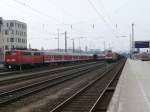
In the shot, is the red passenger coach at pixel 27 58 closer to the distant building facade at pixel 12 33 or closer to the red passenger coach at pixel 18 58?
the red passenger coach at pixel 18 58

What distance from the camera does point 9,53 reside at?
4656 centimetres

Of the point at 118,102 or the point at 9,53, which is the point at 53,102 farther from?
the point at 9,53

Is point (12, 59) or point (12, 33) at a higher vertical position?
point (12, 33)

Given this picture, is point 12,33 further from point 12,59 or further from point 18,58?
point 18,58

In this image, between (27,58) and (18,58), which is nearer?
(18,58)

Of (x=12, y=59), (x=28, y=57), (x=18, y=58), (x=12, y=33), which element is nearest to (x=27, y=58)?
(x=28, y=57)

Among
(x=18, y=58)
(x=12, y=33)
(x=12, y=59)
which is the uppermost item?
(x=12, y=33)

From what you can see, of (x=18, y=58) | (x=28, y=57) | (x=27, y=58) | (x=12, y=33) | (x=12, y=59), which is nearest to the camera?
(x=18, y=58)

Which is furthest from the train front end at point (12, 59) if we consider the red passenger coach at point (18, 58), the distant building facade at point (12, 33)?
the distant building facade at point (12, 33)

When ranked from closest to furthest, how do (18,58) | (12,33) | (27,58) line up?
(18,58) < (27,58) < (12,33)

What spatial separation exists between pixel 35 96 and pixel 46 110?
4636 millimetres

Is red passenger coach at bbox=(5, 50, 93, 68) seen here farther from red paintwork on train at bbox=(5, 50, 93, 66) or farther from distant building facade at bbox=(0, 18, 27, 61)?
distant building facade at bbox=(0, 18, 27, 61)

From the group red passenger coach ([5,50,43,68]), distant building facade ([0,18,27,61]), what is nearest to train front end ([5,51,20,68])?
red passenger coach ([5,50,43,68])

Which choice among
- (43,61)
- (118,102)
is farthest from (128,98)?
(43,61)
